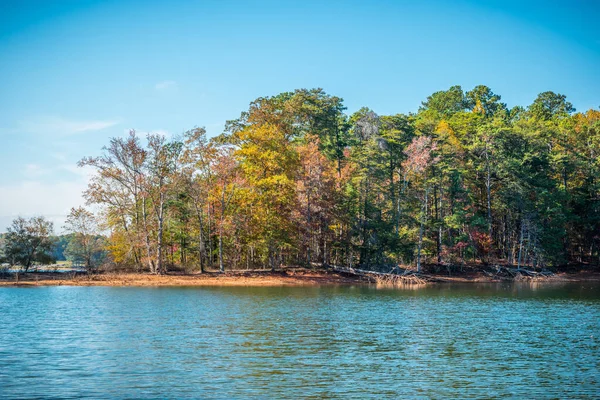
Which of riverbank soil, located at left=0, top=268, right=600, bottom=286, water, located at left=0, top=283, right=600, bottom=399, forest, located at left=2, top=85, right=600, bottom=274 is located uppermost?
forest, located at left=2, top=85, right=600, bottom=274

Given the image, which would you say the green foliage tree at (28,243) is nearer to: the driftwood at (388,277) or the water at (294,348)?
the water at (294,348)

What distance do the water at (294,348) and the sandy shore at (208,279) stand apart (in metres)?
13.6

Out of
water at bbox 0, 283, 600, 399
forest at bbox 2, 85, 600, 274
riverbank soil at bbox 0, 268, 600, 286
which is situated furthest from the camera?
forest at bbox 2, 85, 600, 274

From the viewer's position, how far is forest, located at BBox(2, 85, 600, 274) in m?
59.8

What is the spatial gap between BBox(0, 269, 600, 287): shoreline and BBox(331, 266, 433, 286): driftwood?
1.41 feet

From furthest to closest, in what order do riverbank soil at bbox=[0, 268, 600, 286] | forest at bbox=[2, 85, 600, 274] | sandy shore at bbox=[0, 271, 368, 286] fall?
forest at bbox=[2, 85, 600, 274], riverbank soil at bbox=[0, 268, 600, 286], sandy shore at bbox=[0, 271, 368, 286]

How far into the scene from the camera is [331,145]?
73.5m

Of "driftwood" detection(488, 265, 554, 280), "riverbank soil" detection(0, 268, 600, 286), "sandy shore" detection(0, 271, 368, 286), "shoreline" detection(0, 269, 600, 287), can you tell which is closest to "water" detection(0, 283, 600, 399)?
"sandy shore" detection(0, 271, 368, 286)

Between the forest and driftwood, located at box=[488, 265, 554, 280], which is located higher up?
the forest

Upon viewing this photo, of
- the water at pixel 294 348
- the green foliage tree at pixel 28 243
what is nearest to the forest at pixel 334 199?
the green foliage tree at pixel 28 243

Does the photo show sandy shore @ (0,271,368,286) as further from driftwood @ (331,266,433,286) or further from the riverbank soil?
driftwood @ (331,266,433,286)

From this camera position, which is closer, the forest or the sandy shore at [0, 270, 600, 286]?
the sandy shore at [0, 270, 600, 286]

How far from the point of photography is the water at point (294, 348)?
55.3 ft

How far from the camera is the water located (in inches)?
664
